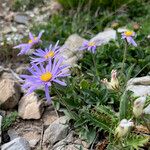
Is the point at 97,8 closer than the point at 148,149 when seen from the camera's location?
No

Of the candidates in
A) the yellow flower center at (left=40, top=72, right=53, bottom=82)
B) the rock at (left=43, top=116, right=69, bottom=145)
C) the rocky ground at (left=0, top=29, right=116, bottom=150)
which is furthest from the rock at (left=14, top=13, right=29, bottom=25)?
the yellow flower center at (left=40, top=72, right=53, bottom=82)

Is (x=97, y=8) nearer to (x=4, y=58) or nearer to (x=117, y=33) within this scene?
(x=117, y=33)

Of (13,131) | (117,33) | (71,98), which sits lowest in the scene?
(13,131)

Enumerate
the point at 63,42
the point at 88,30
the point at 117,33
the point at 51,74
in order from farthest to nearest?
the point at 88,30 < the point at 63,42 < the point at 117,33 < the point at 51,74

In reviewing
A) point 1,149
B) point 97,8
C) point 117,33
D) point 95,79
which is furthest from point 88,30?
point 1,149

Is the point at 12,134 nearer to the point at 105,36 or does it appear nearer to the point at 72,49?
the point at 72,49

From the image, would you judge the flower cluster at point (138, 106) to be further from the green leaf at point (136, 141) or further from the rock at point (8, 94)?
the rock at point (8, 94)

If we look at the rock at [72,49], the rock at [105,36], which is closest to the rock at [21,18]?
the rock at [72,49]
